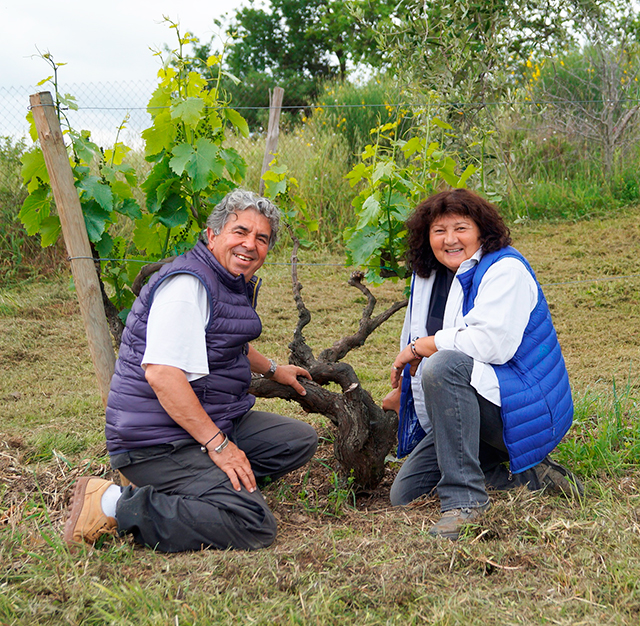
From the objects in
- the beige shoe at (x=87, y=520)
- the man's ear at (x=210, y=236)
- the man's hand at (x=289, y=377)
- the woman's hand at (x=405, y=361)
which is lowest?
the beige shoe at (x=87, y=520)

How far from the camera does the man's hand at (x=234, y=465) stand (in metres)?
2.36

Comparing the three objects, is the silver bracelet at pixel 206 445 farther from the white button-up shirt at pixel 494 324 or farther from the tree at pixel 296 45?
the tree at pixel 296 45

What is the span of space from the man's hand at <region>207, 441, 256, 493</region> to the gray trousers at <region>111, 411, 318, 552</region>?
0.03 m

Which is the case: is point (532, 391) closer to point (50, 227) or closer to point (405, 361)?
point (405, 361)

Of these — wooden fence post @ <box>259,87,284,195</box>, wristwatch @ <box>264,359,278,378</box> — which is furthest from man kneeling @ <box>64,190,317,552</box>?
wooden fence post @ <box>259,87,284,195</box>

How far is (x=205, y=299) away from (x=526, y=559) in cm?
139

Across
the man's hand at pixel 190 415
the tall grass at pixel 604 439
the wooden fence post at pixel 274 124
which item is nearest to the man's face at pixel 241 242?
the man's hand at pixel 190 415

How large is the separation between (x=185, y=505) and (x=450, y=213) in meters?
1.49

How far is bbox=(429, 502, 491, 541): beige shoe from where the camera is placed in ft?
7.30

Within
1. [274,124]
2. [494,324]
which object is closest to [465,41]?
[274,124]

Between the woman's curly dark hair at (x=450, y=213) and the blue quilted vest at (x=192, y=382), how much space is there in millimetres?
755

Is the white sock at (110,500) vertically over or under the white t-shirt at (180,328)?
under

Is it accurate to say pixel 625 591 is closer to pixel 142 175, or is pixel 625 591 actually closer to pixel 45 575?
pixel 45 575

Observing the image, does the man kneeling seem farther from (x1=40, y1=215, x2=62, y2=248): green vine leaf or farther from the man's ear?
(x1=40, y1=215, x2=62, y2=248): green vine leaf
